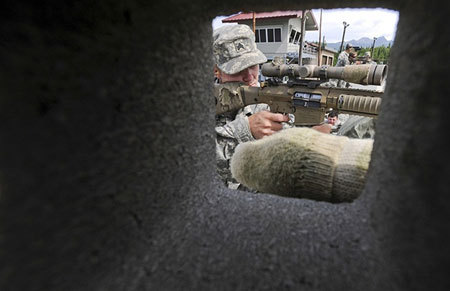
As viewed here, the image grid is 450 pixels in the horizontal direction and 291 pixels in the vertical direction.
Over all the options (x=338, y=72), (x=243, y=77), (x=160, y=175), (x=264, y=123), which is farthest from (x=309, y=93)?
(x=160, y=175)

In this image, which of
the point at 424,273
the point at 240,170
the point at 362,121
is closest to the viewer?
the point at 424,273

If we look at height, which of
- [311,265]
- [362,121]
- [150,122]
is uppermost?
[150,122]

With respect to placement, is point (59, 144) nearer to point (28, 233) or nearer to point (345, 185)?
point (28, 233)

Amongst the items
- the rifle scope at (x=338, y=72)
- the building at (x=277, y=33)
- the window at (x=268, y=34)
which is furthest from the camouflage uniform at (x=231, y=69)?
the window at (x=268, y=34)

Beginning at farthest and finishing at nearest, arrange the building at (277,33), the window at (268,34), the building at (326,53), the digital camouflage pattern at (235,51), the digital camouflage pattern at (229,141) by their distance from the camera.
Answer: the building at (326,53) → the window at (268,34) → the building at (277,33) → the digital camouflage pattern at (235,51) → the digital camouflage pattern at (229,141)

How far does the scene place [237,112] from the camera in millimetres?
1607

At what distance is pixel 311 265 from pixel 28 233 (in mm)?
236

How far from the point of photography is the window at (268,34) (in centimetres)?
710

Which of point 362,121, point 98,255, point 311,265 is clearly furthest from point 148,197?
point 362,121

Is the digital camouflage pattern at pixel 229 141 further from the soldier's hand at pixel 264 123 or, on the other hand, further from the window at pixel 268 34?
the window at pixel 268 34

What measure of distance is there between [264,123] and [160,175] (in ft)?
3.98

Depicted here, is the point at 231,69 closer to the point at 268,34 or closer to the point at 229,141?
the point at 229,141

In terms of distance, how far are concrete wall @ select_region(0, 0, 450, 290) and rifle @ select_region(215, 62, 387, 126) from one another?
1.06 meters

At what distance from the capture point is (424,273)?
17cm
